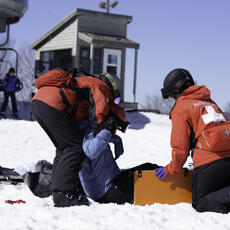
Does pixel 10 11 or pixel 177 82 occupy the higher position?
pixel 10 11

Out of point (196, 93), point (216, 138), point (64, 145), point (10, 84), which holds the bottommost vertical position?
point (10, 84)

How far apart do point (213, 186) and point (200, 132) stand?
0.50m

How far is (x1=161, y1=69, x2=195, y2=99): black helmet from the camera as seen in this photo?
3746 millimetres

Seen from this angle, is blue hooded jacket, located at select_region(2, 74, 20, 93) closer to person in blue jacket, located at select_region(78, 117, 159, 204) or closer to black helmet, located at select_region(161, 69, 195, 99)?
person in blue jacket, located at select_region(78, 117, 159, 204)

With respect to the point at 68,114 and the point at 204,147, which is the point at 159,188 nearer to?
the point at 204,147

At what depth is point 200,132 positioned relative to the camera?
3564 mm

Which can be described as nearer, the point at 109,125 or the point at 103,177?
the point at 109,125

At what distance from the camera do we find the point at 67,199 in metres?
3.77

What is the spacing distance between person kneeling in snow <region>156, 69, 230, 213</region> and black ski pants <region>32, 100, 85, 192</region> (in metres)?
0.88

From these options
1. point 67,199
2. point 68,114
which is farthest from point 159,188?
point 68,114

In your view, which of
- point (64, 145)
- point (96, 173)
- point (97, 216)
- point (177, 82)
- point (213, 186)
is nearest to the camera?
point (97, 216)

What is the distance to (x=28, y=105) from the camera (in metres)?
19.1

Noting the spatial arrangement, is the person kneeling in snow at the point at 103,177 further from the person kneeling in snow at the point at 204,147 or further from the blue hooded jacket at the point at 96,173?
the person kneeling in snow at the point at 204,147

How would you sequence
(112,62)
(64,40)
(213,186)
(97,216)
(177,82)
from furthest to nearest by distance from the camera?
(64,40) → (112,62) → (177,82) → (213,186) → (97,216)
